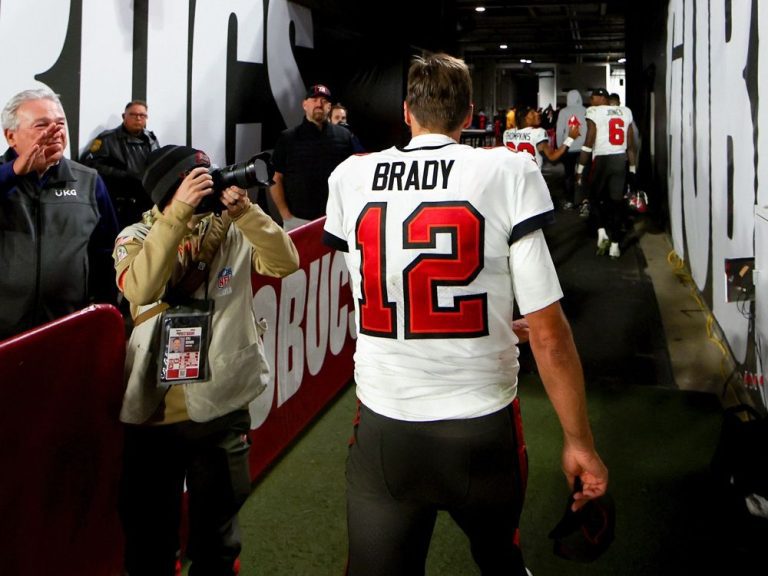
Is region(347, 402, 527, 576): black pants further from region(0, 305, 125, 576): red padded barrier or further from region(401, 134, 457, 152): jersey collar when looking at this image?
region(0, 305, 125, 576): red padded barrier

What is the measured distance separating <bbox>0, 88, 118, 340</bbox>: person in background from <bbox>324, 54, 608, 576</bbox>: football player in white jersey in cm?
162

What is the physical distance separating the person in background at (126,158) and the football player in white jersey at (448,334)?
151 inches

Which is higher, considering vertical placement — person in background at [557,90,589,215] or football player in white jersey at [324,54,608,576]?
person in background at [557,90,589,215]

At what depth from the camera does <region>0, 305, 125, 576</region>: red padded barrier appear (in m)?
1.98

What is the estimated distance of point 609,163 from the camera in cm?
904

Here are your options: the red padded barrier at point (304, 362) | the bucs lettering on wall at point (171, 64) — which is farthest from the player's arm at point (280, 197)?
the red padded barrier at point (304, 362)

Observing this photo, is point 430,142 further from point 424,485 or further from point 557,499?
point 557,499

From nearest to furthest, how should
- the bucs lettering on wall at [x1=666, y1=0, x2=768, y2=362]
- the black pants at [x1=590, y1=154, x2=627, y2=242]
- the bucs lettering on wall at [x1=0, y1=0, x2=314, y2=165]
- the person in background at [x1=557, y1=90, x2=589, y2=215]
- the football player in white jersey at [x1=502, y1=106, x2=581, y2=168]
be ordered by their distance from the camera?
1. the bucs lettering on wall at [x1=666, y1=0, x2=768, y2=362]
2. the bucs lettering on wall at [x1=0, y1=0, x2=314, y2=165]
3. the black pants at [x1=590, y1=154, x2=627, y2=242]
4. the football player in white jersey at [x1=502, y1=106, x2=581, y2=168]
5. the person in background at [x1=557, y1=90, x2=589, y2=215]

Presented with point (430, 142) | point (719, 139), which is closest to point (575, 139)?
point (719, 139)

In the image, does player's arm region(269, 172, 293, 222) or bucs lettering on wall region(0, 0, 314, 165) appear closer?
bucs lettering on wall region(0, 0, 314, 165)

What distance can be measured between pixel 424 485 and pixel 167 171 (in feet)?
3.71

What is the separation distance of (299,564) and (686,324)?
4.37 m

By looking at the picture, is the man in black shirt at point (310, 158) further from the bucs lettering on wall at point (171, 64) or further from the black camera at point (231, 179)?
the black camera at point (231, 179)

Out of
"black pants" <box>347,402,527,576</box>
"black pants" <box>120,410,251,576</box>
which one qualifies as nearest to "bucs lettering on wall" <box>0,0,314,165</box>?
"black pants" <box>120,410,251,576</box>
